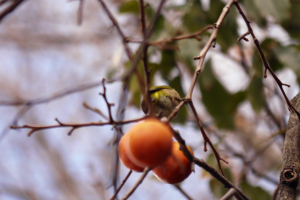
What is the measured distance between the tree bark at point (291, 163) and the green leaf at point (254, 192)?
445mm

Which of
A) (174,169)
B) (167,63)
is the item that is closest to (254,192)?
(167,63)

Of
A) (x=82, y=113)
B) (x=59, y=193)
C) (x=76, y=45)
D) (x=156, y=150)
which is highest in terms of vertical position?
(x=76, y=45)

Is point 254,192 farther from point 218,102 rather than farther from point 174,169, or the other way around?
point 174,169

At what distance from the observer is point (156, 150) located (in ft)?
0.90

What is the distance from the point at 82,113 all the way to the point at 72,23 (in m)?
0.94

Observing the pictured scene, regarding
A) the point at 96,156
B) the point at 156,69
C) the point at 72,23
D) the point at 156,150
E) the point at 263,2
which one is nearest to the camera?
the point at 156,150

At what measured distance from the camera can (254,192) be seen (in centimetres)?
83

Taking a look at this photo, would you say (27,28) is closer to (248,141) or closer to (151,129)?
(248,141)

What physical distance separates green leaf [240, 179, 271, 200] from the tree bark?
1.46 feet

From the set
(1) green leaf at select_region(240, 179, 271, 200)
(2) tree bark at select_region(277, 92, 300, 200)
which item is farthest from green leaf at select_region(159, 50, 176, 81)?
(2) tree bark at select_region(277, 92, 300, 200)

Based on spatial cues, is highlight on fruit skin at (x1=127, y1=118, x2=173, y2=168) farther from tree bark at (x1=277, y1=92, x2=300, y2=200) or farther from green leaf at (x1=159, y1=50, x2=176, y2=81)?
green leaf at (x1=159, y1=50, x2=176, y2=81)

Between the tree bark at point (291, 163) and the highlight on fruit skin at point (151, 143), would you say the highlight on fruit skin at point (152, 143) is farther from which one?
the tree bark at point (291, 163)

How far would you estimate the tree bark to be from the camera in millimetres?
370

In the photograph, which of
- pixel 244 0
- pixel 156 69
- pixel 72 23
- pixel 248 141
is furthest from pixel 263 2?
pixel 72 23
